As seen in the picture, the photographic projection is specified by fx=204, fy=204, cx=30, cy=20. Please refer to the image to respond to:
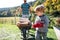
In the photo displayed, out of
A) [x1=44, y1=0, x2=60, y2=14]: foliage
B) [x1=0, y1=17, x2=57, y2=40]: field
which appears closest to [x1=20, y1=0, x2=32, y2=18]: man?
[x1=0, y1=17, x2=57, y2=40]: field

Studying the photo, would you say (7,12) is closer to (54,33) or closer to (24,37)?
(24,37)

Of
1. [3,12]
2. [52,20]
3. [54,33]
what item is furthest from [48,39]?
[3,12]

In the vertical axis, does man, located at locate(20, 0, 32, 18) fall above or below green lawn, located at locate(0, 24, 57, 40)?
above

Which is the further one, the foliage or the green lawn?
the foliage

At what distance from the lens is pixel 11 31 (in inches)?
141

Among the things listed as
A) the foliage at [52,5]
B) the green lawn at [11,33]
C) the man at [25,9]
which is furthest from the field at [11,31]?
the foliage at [52,5]

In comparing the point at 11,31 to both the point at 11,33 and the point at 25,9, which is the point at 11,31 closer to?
the point at 11,33

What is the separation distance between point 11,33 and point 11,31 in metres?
0.05

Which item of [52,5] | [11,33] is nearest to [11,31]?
[11,33]

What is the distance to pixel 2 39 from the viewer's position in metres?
3.36

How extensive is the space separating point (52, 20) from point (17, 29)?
64cm

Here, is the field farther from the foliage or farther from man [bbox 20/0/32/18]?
the foliage

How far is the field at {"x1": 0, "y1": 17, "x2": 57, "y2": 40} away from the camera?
134 inches

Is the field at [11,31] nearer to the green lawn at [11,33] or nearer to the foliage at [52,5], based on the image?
the green lawn at [11,33]
